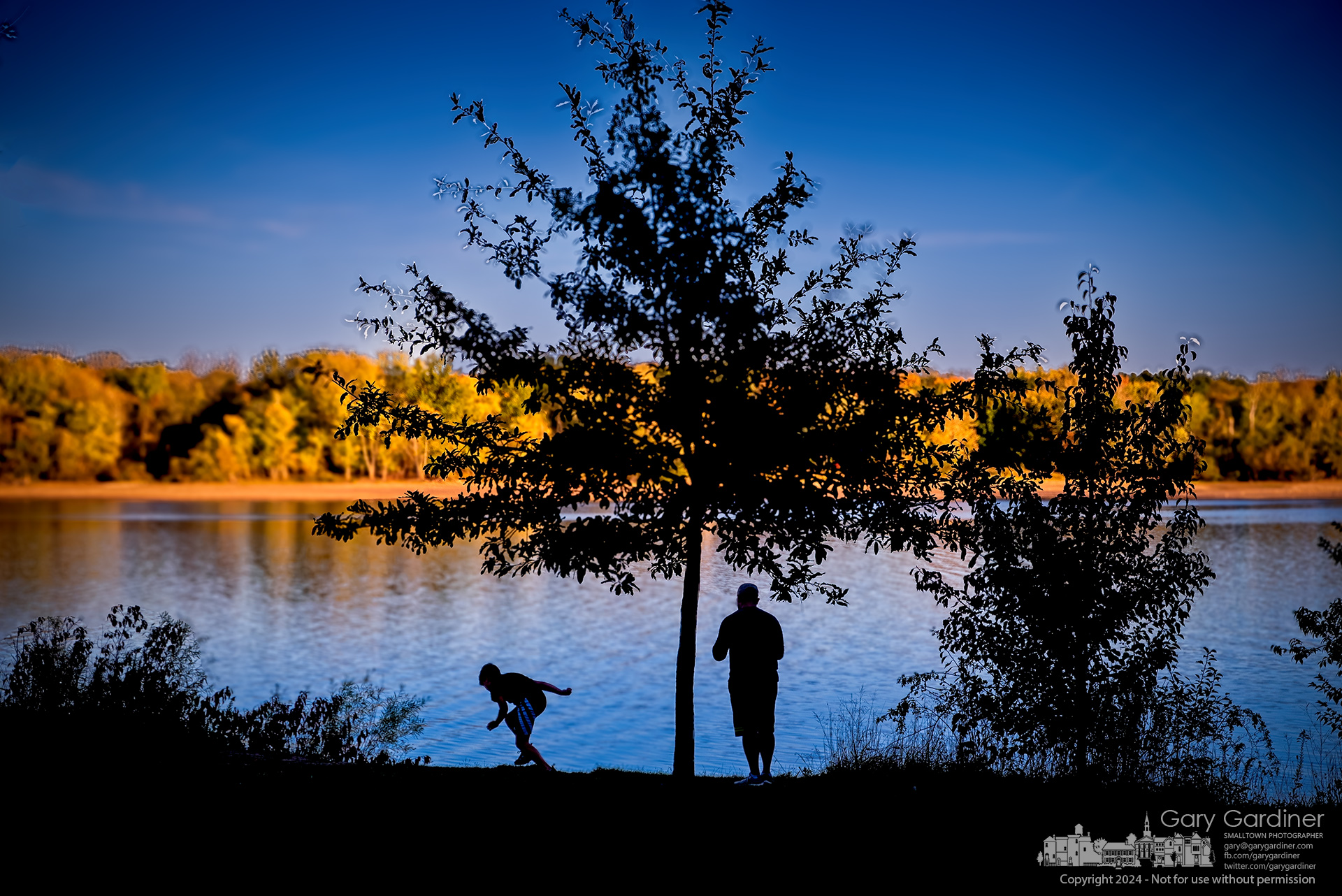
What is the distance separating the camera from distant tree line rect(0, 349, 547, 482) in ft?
319

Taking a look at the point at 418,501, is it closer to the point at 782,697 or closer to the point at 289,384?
the point at 782,697

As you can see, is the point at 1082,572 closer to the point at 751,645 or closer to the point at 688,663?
the point at 751,645

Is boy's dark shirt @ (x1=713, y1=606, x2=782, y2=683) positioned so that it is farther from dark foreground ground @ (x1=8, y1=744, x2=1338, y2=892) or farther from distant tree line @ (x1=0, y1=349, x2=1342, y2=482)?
distant tree line @ (x1=0, y1=349, x2=1342, y2=482)

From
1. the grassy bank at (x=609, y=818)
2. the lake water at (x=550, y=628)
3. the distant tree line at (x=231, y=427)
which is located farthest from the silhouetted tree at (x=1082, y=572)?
the distant tree line at (x=231, y=427)

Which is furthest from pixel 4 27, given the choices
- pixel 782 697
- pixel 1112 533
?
pixel 782 697

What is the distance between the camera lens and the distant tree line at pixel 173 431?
319ft

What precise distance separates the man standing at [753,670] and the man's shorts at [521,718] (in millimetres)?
2040

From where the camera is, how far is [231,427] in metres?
100

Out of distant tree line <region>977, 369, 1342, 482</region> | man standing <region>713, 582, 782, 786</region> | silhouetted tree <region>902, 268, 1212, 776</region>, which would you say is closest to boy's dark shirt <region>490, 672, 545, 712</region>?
man standing <region>713, 582, 782, 786</region>

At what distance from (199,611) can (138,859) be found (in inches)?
1057

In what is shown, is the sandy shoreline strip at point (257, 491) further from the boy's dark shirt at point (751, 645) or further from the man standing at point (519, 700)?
the boy's dark shirt at point (751, 645)

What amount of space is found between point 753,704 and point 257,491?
305 feet

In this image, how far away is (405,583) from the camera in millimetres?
38531

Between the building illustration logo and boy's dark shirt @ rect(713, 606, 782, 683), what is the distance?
3.25 metres
